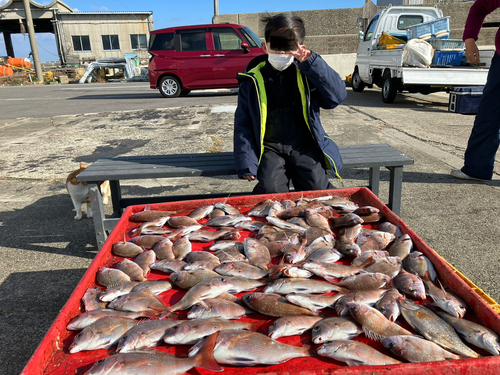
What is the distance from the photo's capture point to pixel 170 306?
165 centimetres

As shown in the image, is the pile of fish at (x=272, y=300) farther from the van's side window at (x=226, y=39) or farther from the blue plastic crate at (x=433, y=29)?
the van's side window at (x=226, y=39)

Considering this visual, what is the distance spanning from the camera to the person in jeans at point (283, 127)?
2.89 meters

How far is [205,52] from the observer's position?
1198cm

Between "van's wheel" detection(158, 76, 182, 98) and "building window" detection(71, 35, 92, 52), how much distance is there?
81.7 feet

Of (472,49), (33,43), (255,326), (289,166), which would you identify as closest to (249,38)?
(472,49)

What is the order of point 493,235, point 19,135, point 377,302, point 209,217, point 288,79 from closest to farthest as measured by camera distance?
point 377,302
point 209,217
point 288,79
point 493,235
point 19,135

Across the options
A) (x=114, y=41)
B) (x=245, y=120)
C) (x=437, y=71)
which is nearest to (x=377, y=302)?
(x=245, y=120)

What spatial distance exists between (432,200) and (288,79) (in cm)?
221

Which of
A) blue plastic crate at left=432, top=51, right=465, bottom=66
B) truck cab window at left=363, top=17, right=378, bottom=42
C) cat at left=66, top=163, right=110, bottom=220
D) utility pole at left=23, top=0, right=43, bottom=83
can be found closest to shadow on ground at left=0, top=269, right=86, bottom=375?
cat at left=66, top=163, right=110, bottom=220

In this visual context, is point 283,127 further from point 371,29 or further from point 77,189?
point 371,29

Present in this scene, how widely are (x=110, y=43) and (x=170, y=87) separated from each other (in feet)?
79.9

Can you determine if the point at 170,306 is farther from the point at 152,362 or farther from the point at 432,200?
the point at 432,200

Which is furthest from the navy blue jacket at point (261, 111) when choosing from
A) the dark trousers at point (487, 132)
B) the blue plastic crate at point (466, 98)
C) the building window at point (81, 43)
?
the building window at point (81, 43)

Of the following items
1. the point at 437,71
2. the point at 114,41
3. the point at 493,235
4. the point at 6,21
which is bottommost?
the point at 493,235
